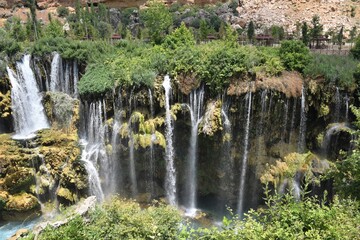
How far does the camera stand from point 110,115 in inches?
800

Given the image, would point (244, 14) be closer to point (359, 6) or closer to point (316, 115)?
point (359, 6)

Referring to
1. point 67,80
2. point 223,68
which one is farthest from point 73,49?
point 223,68

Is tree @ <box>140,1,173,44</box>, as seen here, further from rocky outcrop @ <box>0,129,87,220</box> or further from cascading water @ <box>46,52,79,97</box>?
rocky outcrop @ <box>0,129,87,220</box>

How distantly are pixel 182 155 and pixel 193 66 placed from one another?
16.5 feet

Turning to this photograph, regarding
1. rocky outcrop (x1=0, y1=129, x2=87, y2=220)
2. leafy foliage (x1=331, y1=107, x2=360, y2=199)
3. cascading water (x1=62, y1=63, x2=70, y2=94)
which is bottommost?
rocky outcrop (x1=0, y1=129, x2=87, y2=220)

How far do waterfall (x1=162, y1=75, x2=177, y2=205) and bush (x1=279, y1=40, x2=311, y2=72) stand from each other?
651 cm

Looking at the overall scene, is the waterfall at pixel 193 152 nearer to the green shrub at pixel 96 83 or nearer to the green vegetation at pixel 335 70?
the green shrub at pixel 96 83

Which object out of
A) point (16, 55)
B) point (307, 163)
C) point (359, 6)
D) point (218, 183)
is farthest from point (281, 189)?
point (359, 6)

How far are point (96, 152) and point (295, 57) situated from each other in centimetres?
1213

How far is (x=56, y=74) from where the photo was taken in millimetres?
23156

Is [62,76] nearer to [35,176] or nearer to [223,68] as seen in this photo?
[35,176]

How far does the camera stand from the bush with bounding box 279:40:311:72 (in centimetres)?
1861

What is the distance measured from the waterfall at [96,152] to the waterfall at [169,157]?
11.2 ft

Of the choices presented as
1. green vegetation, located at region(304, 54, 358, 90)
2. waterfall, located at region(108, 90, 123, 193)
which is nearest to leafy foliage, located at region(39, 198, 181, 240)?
waterfall, located at region(108, 90, 123, 193)
